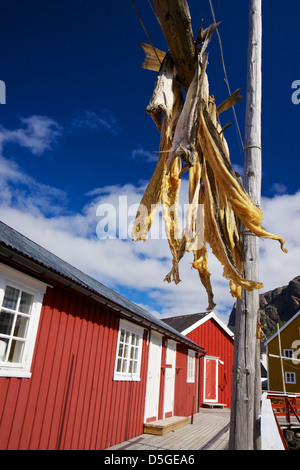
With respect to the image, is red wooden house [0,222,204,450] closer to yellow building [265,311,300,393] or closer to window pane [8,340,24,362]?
window pane [8,340,24,362]

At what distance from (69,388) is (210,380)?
14.3m

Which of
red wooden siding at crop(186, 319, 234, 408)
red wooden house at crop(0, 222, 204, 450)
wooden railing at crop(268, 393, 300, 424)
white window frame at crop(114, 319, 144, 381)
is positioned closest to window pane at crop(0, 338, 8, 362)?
red wooden house at crop(0, 222, 204, 450)

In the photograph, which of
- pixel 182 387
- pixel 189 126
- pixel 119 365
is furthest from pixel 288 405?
pixel 189 126

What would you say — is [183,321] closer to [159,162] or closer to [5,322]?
[5,322]

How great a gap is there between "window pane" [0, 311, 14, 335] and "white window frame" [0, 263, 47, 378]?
0.14 m

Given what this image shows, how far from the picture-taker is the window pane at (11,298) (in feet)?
15.7

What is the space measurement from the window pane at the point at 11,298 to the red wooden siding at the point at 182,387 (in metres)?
8.70

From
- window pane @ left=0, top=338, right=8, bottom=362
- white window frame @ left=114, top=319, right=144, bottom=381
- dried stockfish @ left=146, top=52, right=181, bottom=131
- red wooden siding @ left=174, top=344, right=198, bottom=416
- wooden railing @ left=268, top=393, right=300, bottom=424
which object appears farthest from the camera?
red wooden siding @ left=174, top=344, right=198, bottom=416

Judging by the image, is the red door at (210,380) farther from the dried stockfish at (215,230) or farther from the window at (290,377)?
the dried stockfish at (215,230)

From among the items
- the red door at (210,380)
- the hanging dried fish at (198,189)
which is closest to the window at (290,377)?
the red door at (210,380)

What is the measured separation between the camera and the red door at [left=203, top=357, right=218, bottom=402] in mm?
17734

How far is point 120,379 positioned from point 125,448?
1.40 meters

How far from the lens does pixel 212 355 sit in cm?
1875

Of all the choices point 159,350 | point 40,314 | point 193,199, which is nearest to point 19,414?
point 40,314
